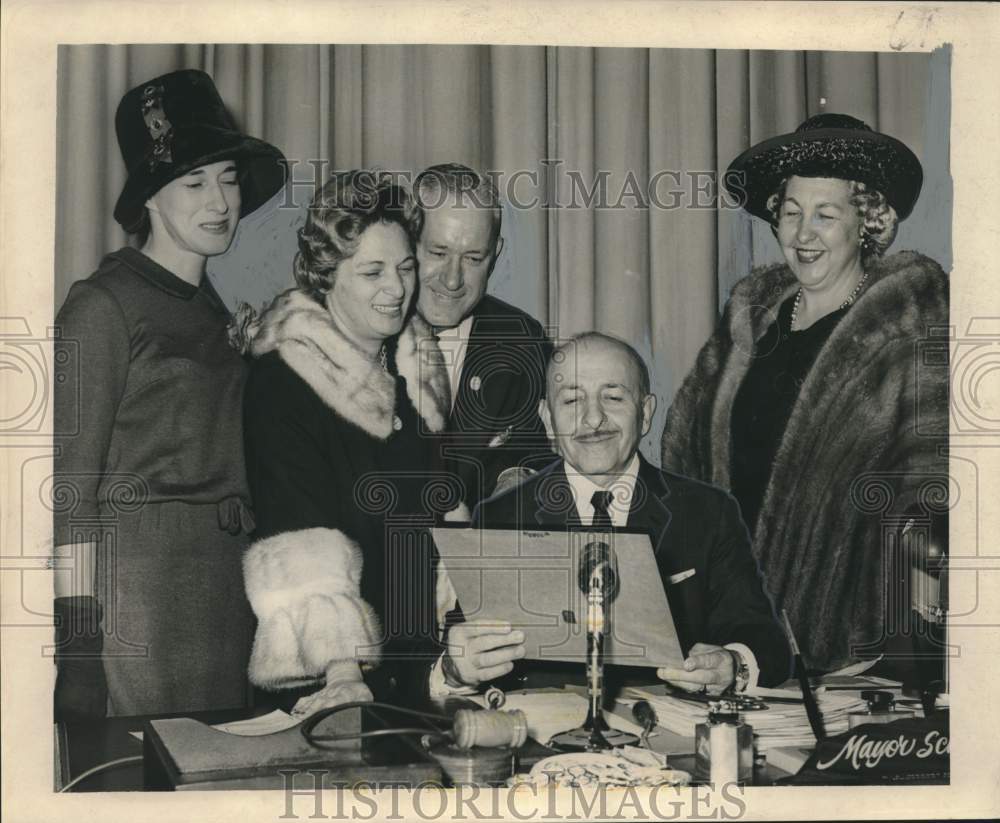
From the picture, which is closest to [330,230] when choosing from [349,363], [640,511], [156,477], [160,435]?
[349,363]

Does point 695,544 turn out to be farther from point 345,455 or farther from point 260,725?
point 260,725

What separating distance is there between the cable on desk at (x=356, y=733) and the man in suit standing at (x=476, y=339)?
0.63 m

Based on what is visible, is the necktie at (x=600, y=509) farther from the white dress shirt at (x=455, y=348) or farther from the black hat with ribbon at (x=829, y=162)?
the black hat with ribbon at (x=829, y=162)

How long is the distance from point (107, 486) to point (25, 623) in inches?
18.5

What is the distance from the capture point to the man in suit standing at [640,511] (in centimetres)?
360

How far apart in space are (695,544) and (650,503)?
182 millimetres

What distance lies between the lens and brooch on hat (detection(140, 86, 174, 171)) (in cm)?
357

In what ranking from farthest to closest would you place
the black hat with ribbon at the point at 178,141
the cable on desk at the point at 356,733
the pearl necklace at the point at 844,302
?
1. the pearl necklace at the point at 844,302
2. the black hat with ribbon at the point at 178,141
3. the cable on desk at the point at 356,733

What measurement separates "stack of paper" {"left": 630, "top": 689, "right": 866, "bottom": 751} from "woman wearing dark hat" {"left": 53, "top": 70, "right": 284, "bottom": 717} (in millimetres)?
1234

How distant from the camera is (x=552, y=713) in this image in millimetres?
3543

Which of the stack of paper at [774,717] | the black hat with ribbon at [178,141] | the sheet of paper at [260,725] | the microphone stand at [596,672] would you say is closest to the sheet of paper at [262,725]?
the sheet of paper at [260,725]

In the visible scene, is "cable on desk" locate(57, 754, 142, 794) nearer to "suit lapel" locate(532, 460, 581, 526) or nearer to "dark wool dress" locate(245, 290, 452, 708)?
"dark wool dress" locate(245, 290, 452, 708)

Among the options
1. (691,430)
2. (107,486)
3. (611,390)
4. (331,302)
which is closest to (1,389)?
(107,486)

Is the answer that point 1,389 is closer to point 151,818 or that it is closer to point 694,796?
point 151,818
